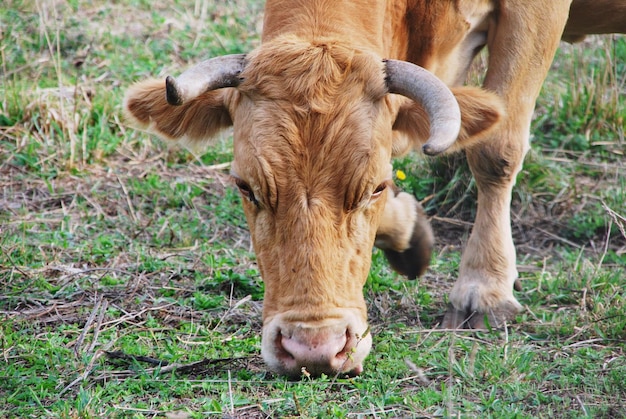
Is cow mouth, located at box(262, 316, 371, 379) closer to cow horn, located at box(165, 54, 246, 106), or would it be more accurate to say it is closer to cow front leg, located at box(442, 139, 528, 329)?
cow horn, located at box(165, 54, 246, 106)

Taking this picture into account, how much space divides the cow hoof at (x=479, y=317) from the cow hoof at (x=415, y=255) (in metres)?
0.33

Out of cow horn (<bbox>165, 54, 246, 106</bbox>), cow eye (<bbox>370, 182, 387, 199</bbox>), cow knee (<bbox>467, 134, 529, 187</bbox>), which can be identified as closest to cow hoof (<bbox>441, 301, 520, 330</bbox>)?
cow knee (<bbox>467, 134, 529, 187</bbox>)

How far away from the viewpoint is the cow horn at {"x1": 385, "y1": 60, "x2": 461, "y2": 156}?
3430mm

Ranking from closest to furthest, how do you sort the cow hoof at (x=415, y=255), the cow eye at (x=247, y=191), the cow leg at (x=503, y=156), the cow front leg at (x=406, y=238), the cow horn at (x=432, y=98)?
the cow horn at (x=432, y=98)
the cow eye at (x=247, y=191)
the cow leg at (x=503, y=156)
the cow front leg at (x=406, y=238)
the cow hoof at (x=415, y=255)

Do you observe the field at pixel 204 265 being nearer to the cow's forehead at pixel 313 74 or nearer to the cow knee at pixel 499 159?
the cow knee at pixel 499 159

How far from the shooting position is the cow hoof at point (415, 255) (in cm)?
520

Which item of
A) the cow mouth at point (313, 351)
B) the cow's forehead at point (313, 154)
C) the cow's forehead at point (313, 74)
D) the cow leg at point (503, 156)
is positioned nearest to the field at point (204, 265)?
the cow mouth at point (313, 351)

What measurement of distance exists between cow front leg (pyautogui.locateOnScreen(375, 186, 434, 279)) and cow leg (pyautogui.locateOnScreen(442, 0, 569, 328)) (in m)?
0.26

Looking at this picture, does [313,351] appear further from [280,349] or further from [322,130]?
[322,130]

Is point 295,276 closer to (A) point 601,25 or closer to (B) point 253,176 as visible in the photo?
(B) point 253,176

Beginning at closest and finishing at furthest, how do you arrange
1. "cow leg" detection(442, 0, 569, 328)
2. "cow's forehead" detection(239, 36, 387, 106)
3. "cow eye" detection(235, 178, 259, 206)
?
"cow's forehead" detection(239, 36, 387, 106)
"cow eye" detection(235, 178, 259, 206)
"cow leg" detection(442, 0, 569, 328)

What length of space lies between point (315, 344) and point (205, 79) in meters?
1.25

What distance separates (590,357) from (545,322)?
610 mm

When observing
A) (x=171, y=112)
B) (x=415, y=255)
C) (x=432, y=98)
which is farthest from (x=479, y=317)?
(x=171, y=112)
